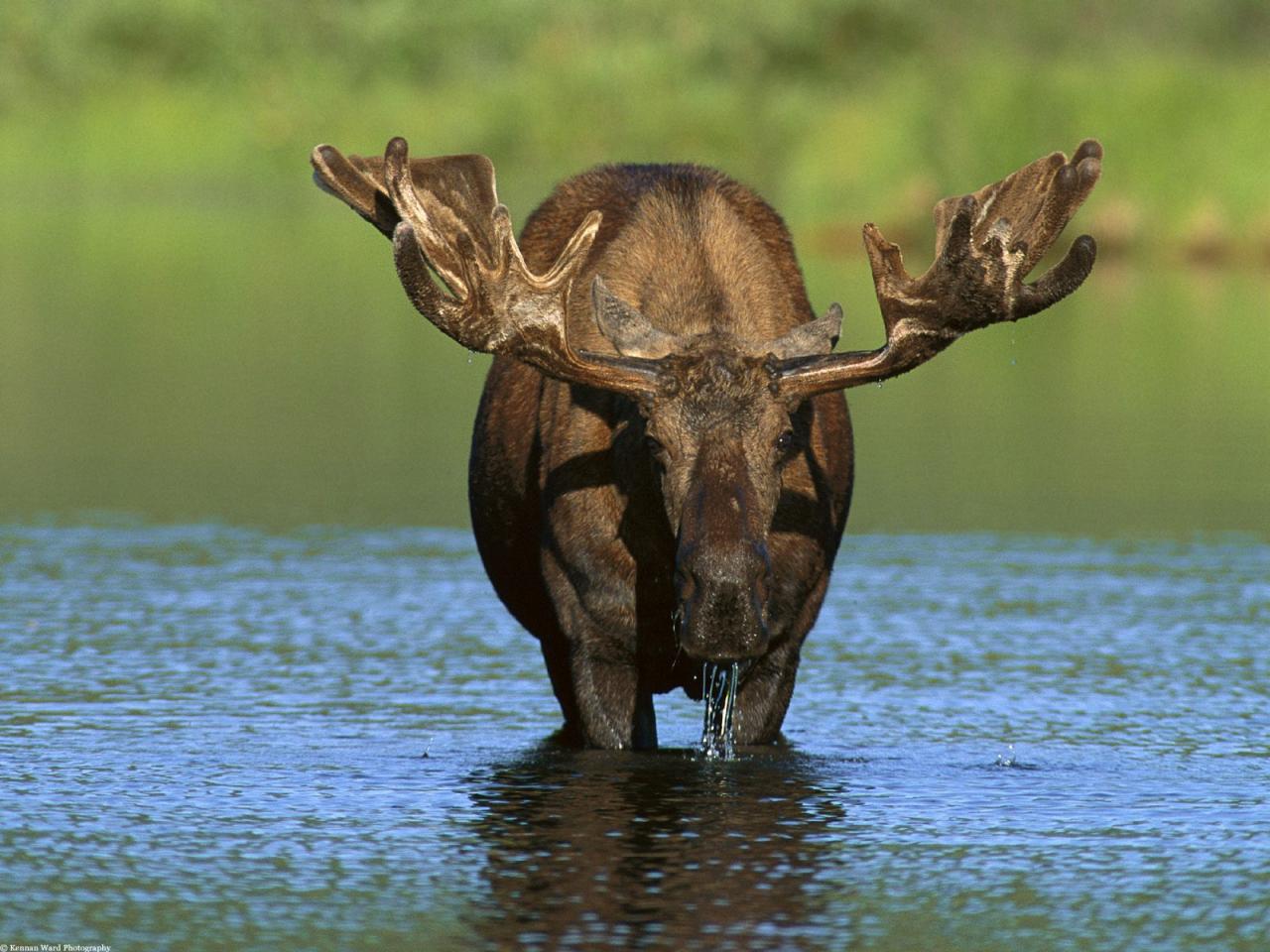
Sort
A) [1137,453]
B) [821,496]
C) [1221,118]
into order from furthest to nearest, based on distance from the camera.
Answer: [1221,118]
[1137,453]
[821,496]

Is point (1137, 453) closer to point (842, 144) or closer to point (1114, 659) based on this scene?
point (1114, 659)

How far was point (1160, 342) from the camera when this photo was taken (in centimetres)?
2691

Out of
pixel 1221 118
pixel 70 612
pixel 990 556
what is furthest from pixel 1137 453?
pixel 1221 118

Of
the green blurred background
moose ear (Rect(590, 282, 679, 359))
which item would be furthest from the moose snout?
the green blurred background

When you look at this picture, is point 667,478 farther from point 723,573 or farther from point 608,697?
point 608,697

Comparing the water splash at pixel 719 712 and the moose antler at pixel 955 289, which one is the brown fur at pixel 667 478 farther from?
the moose antler at pixel 955 289

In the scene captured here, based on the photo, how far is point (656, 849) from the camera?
27.3 feet

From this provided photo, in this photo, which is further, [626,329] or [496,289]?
[496,289]

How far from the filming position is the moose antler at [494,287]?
30.1 feet

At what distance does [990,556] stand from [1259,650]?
2.60 metres

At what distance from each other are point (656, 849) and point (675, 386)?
5.00 ft

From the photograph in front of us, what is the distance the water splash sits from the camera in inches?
376

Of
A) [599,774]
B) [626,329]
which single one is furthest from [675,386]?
[599,774]

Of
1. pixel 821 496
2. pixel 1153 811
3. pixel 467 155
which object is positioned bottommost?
pixel 1153 811
